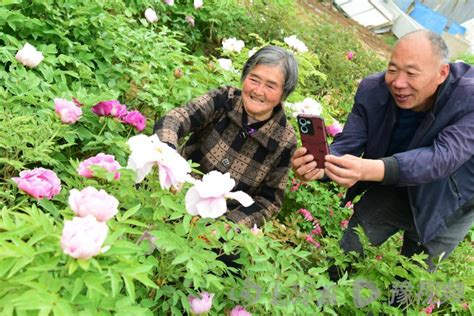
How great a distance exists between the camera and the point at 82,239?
2.99ft

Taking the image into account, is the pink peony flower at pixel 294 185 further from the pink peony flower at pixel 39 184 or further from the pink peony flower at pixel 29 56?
the pink peony flower at pixel 39 184

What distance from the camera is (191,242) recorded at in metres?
1.27

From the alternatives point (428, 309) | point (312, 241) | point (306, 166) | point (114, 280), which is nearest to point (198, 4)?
point (312, 241)

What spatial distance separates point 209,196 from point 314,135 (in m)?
0.76

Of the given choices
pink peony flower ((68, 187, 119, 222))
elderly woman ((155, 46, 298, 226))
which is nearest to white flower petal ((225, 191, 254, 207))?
pink peony flower ((68, 187, 119, 222))

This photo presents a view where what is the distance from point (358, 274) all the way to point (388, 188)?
1.32 feet

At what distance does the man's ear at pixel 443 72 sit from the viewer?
1823 mm

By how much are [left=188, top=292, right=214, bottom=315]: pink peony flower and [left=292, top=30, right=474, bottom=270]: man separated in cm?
67

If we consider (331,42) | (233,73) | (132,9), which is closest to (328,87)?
(331,42)

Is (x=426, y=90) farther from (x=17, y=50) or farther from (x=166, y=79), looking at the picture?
(x=17, y=50)

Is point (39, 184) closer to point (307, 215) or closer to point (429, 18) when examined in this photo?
point (307, 215)

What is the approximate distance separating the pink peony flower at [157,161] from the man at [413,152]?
741 mm

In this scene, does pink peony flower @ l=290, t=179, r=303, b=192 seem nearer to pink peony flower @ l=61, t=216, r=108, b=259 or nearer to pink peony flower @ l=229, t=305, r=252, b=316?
pink peony flower @ l=229, t=305, r=252, b=316

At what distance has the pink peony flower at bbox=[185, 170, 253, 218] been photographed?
1146 millimetres
